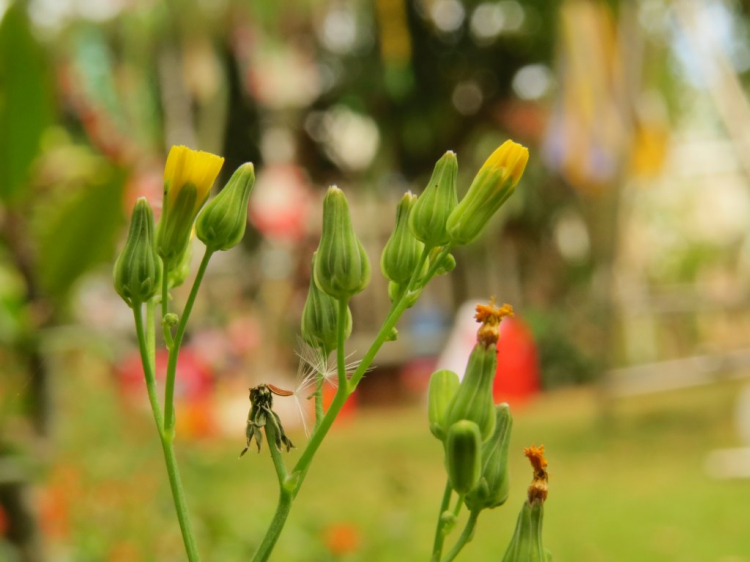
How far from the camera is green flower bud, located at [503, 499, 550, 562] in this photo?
364 millimetres

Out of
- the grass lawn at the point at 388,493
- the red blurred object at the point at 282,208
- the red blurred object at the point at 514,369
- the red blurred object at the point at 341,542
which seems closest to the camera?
the red blurred object at the point at 341,542

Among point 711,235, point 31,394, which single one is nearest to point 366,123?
point 711,235

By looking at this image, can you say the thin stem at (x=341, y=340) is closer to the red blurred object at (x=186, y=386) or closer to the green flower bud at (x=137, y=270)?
the green flower bud at (x=137, y=270)

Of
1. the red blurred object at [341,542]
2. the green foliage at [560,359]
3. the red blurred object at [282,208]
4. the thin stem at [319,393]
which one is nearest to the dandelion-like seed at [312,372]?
the thin stem at [319,393]

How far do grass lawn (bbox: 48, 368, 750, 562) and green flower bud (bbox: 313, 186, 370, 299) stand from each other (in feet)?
2.92

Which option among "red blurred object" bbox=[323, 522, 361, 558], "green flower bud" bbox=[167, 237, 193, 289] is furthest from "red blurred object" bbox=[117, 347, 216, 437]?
"green flower bud" bbox=[167, 237, 193, 289]

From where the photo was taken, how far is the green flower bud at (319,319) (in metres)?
0.42

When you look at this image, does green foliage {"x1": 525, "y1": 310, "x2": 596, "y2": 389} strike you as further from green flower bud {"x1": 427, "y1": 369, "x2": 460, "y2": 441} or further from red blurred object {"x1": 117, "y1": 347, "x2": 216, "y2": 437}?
green flower bud {"x1": 427, "y1": 369, "x2": 460, "y2": 441}

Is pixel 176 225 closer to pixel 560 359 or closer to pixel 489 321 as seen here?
pixel 489 321

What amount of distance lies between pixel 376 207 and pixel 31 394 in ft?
26.3

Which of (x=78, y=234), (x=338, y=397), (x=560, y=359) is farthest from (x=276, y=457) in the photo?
(x=560, y=359)

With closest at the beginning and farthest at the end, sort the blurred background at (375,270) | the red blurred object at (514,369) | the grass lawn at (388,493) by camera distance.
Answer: the blurred background at (375,270), the grass lawn at (388,493), the red blurred object at (514,369)

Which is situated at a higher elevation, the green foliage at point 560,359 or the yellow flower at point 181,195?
the green foliage at point 560,359

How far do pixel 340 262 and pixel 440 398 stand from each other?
7 cm
